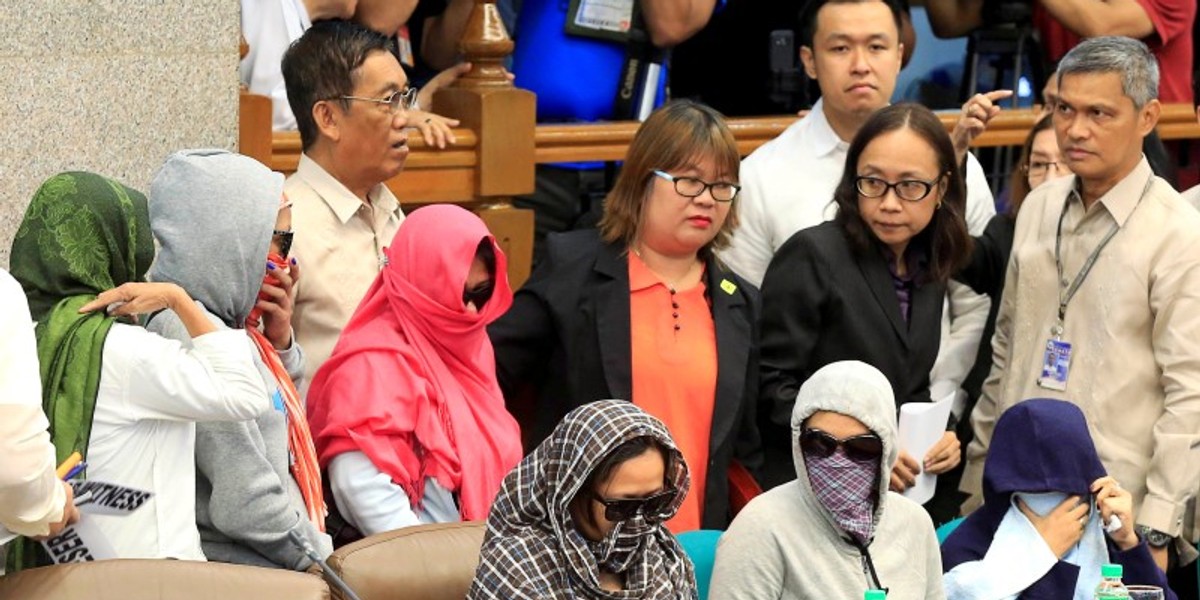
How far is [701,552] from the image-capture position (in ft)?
15.2

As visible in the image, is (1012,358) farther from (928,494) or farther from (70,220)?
(70,220)

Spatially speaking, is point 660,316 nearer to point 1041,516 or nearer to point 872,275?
point 872,275

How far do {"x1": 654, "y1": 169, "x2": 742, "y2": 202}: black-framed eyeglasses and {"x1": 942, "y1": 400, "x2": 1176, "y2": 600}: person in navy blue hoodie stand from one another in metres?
0.86

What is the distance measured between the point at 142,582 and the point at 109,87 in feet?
5.64

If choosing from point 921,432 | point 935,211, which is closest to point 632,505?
point 921,432

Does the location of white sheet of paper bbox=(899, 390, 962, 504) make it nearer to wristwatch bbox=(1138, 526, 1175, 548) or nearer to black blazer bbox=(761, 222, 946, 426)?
black blazer bbox=(761, 222, 946, 426)

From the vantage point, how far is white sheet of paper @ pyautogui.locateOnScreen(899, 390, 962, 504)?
5.20 metres

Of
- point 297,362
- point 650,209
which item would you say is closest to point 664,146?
point 650,209

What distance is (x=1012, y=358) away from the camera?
5.57m

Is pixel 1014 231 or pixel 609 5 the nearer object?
pixel 1014 231

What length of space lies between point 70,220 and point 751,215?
2269mm

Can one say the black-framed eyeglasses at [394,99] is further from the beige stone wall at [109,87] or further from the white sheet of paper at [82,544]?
the white sheet of paper at [82,544]

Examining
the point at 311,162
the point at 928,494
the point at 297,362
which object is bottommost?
the point at 928,494

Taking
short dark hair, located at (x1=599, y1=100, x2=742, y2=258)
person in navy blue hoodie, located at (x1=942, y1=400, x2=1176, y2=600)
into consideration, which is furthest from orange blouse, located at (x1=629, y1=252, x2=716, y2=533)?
person in navy blue hoodie, located at (x1=942, y1=400, x2=1176, y2=600)
